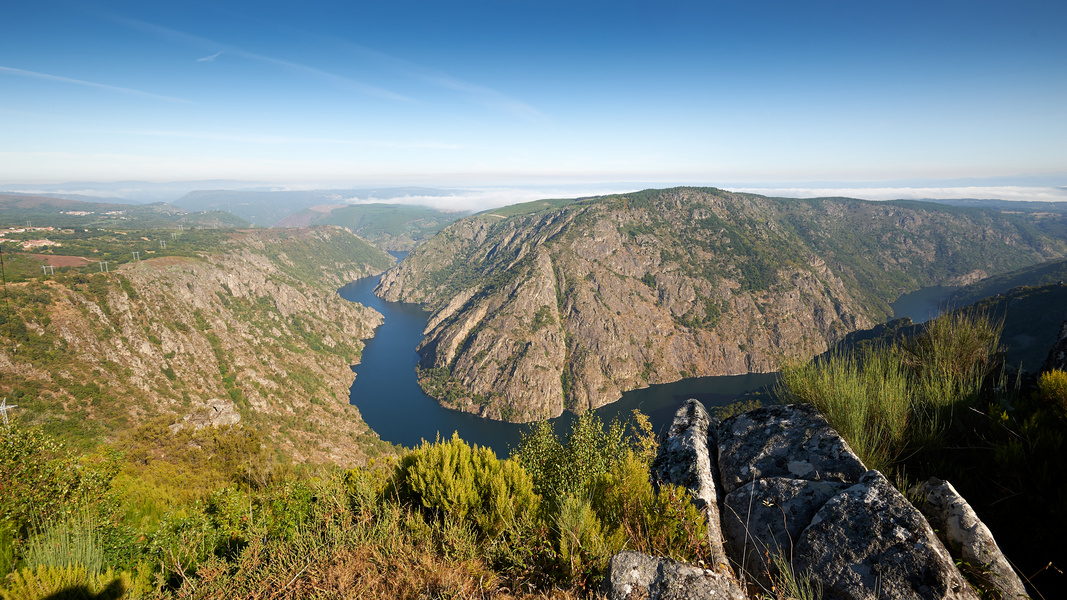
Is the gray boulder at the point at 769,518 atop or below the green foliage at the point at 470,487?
atop

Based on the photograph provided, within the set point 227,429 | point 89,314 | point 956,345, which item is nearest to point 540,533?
point 956,345

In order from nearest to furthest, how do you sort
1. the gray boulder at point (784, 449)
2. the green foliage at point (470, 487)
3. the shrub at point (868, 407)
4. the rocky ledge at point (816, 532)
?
the rocky ledge at point (816, 532)
the gray boulder at point (784, 449)
the shrub at point (868, 407)
the green foliage at point (470, 487)

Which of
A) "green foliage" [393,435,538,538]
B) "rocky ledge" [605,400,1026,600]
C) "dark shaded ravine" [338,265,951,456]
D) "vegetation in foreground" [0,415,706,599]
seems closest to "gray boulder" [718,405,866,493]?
"rocky ledge" [605,400,1026,600]

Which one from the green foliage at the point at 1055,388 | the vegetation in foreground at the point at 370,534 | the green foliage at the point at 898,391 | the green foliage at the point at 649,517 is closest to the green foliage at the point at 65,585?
the vegetation in foreground at the point at 370,534

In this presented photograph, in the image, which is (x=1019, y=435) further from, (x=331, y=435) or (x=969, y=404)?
(x=331, y=435)

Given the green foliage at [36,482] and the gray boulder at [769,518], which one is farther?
the green foliage at [36,482]

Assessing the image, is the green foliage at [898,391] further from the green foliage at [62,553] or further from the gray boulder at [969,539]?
the green foliage at [62,553]

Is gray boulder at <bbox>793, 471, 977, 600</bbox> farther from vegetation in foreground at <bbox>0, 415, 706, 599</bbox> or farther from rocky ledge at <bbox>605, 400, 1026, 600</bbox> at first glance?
vegetation in foreground at <bbox>0, 415, 706, 599</bbox>
